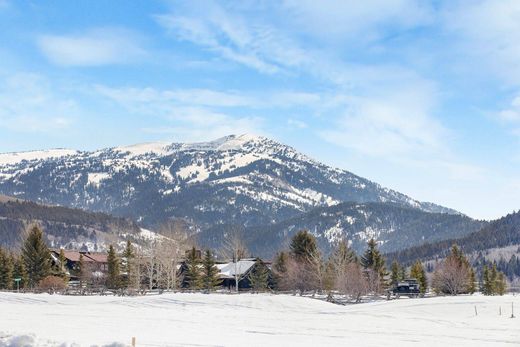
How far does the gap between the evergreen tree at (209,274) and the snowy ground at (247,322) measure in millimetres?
31805

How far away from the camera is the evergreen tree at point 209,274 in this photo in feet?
313

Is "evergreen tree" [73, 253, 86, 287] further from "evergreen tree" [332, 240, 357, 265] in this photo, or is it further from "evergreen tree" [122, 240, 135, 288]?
"evergreen tree" [332, 240, 357, 265]

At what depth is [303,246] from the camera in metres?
97.1

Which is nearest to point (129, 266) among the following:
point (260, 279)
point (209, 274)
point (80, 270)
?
point (80, 270)

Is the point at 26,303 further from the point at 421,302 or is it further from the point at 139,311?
the point at 421,302

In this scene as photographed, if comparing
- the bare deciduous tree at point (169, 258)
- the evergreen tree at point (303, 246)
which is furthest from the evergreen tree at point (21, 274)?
the evergreen tree at point (303, 246)

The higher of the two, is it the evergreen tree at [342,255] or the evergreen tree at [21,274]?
the evergreen tree at [342,255]

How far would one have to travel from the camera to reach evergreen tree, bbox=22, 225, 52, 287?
289 feet

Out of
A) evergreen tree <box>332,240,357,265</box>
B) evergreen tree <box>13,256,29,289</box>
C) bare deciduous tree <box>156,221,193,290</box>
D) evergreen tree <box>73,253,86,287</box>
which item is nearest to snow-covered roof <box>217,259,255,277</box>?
bare deciduous tree <box>156,221,193,290</box>

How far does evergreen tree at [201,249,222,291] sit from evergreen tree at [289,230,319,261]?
13.3 m

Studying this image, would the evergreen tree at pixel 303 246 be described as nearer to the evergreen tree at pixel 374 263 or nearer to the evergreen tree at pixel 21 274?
the evergreen tree at pixel 374 263

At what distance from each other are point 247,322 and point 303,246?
53408 millimetres

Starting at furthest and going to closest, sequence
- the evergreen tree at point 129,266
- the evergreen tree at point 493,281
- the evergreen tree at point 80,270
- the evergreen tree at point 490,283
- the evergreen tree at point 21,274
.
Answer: the evergreen tree at point 493,281 < the evergreen tree at point 490,283 < the evergreen tree at point 80,270 < the evergreen tree at point 129,266 < the evergreen tree at point 21,274

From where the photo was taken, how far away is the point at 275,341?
109ft
